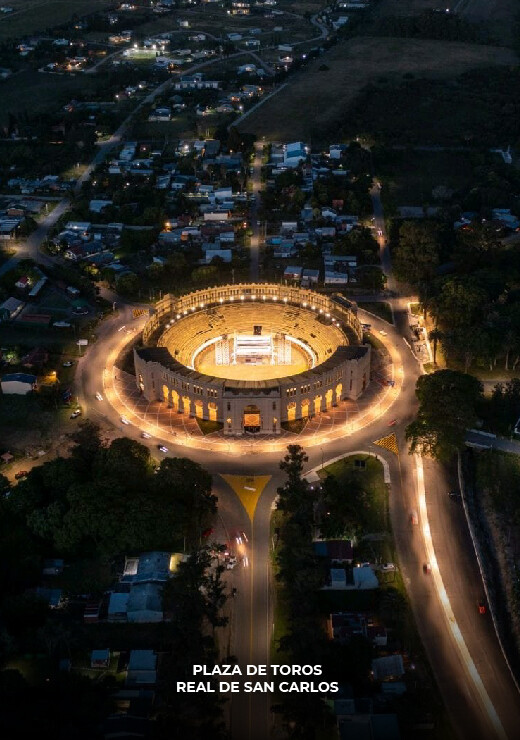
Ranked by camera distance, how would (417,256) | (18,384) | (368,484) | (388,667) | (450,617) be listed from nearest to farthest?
(388,667) < (450,617) < (368,484) < (18,384) < (417,256)

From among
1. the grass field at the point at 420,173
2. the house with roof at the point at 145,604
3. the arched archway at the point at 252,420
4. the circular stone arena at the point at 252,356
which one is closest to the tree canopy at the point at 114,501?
the house with roof at the point at 145,604

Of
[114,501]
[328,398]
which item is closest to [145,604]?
[114,501]

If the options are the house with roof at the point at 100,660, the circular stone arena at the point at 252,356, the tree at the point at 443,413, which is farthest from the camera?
the circular stone arena at the point at 252,356

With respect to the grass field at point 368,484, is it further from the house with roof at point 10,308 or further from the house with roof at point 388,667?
the house with roof at point 10,308

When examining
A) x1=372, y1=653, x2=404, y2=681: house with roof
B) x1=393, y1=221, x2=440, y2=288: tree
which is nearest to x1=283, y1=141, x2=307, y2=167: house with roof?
x1=393, y1=221, x2=440, y2=288: tree

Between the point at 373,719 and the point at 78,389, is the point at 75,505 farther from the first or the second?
the point at 373,719

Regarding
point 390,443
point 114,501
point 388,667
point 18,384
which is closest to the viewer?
point 388,667

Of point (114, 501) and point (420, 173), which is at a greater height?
point (420, 173)

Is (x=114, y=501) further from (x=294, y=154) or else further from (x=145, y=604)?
(x=294, y=154)
